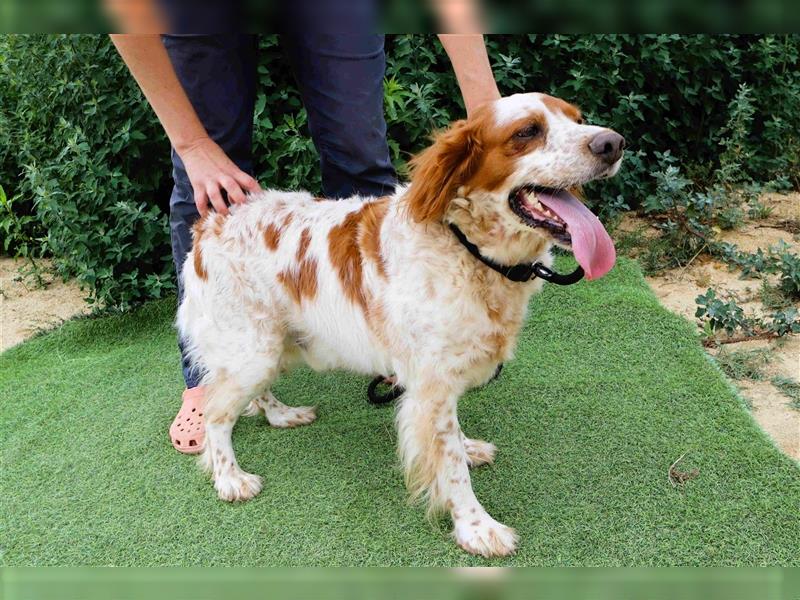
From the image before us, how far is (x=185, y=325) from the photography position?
307 cm

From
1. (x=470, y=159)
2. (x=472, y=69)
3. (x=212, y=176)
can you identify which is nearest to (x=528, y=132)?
(x=470, y=159)

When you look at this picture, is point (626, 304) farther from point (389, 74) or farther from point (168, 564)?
point (168, 564)

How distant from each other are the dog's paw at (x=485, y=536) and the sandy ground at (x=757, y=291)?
1.37 m

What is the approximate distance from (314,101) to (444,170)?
1.02m

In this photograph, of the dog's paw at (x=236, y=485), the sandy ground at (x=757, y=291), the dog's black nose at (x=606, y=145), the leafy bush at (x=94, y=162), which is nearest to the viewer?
the dog's black nose at (x=606, y=145)

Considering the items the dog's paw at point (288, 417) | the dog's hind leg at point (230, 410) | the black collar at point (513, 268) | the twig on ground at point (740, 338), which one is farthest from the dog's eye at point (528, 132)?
the twig on ground at point (740, 338)

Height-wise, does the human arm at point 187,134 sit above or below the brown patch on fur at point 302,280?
above

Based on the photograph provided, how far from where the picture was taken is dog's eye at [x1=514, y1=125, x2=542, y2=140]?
90.4 inches

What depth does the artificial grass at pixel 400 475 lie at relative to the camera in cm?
251

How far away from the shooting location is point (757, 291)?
14.6 feet

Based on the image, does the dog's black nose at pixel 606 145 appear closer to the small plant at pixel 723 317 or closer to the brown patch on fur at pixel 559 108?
the brown patch on fur at pixel 559 108

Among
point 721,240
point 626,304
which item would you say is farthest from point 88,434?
point 721,240

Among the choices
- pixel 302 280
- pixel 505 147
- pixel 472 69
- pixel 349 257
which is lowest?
pixel 302 280

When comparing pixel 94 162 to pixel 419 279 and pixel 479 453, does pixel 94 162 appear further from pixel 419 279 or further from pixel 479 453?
pixel 479 453
